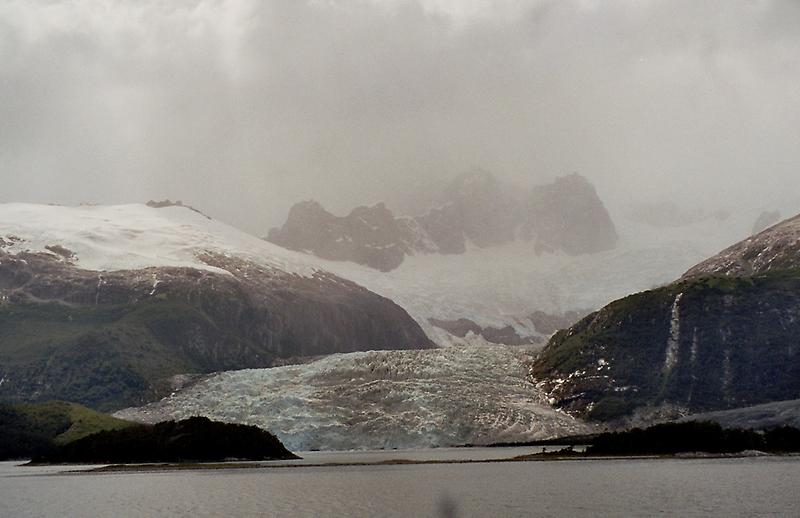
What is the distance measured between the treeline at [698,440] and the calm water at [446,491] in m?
15.5

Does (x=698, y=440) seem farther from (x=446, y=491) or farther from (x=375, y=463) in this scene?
(x=446, y=491)

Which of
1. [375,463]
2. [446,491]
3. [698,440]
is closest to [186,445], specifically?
[375,463]

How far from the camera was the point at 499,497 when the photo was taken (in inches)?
3947

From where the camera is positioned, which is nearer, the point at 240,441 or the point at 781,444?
the point at 781,444

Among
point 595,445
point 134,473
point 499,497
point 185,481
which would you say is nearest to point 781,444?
point 595,445

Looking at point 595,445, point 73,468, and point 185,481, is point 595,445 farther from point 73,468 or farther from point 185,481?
point 73,468

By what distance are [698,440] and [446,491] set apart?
67.7 meters

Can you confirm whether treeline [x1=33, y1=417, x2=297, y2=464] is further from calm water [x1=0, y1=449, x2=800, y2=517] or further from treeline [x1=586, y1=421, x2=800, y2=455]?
treeline [x1=586, y1=421, x2=800, y2=455]

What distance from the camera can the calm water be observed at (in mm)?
88938

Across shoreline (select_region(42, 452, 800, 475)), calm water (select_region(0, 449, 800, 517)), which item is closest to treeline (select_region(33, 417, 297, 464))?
shoreline (select_region(42, 452, 800, 475))

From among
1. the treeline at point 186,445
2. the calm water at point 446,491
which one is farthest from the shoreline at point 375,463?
the calm water at point 446,491

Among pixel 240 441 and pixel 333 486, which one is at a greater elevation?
pixel 240 441

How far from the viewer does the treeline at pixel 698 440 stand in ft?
513

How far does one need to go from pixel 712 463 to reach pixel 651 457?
21.7 metres
